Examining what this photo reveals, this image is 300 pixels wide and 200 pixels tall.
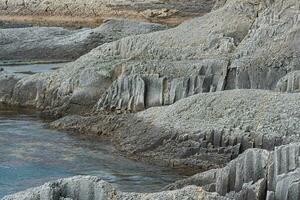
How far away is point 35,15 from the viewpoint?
50.4 meters

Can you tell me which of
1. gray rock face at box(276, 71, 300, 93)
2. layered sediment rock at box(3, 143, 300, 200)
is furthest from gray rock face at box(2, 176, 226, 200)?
gray rock face at box(276, 71, 300, 93)

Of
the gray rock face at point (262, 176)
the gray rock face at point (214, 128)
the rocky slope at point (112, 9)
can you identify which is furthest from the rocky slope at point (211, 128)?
the rocky slope at point (112, 9)

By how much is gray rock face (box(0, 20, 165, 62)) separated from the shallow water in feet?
42.7

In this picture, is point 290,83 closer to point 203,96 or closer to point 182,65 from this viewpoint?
point 203,96

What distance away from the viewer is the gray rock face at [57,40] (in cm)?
3334

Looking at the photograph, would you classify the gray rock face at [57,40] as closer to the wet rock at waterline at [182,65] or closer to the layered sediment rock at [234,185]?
the wet rock at waterline at [182,65]

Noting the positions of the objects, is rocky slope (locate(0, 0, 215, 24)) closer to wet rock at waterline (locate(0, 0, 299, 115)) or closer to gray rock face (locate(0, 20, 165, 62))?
gray rock face (locate(0, 20, 165, 62))

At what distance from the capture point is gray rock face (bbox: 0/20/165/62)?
33.3m

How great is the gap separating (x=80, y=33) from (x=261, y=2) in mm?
13495

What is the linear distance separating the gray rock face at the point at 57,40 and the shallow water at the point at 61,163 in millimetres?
13009

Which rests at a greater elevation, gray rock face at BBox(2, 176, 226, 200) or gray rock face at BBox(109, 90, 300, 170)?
Result: gray rock face at BBox(2, 176, 226, 200)

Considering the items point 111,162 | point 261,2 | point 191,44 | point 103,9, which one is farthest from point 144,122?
point 103,9

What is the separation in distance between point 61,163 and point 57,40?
60.4ft

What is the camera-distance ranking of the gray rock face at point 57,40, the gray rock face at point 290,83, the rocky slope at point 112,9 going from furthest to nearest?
the rocky slope at point 112,9 → the gray rock face at point 57,40 → the gray rock face at point 290,83
